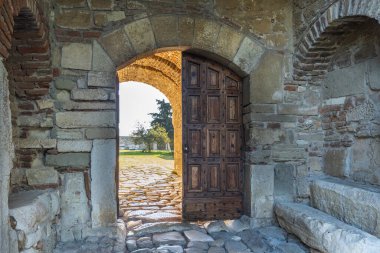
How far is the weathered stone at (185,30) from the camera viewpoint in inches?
137

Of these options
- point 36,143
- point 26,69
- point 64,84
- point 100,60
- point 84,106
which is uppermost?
point 100,60

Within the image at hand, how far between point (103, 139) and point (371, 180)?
2809 mm

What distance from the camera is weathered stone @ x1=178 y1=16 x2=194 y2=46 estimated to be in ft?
11.4

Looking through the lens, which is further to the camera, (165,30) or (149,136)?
(149,136)

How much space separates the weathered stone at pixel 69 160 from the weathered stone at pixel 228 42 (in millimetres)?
1925

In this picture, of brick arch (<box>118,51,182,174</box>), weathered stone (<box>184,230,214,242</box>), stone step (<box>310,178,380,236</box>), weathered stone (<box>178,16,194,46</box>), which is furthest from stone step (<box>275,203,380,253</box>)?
brick arch (<box>118,51,182,174</box>)

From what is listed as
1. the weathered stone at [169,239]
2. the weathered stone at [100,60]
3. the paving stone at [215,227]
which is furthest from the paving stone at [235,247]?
the weathered stone at [100,60]

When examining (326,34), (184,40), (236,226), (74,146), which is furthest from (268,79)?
(74,146)

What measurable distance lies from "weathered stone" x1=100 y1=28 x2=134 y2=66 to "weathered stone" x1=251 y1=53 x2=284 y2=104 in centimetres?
151

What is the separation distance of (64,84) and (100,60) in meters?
0.46

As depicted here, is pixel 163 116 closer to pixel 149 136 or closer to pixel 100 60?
pixel 149 136

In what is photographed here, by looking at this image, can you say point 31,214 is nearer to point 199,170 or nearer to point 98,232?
point 98,232

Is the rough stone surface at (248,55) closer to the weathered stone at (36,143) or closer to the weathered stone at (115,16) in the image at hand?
the weathered stone at (115,16)

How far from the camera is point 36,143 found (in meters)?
3.12
